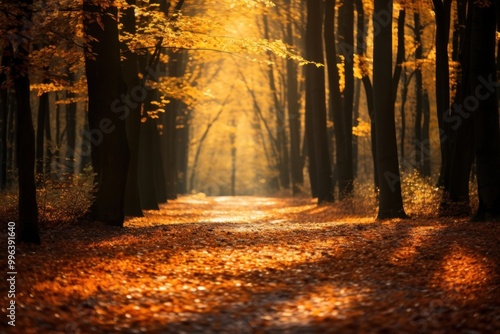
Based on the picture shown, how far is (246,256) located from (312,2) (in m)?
18.6

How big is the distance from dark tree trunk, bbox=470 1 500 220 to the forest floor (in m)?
1.00

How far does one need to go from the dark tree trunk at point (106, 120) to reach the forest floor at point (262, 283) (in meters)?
1.96

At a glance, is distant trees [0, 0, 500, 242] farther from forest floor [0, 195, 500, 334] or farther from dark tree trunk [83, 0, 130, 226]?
forest floor [0, 195, 500, 334]

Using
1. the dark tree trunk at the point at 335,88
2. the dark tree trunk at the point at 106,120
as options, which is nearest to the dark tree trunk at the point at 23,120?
the dark tree trunk at the point at 106,120

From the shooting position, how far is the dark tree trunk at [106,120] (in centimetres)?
1584

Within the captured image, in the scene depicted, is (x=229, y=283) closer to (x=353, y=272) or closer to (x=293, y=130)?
(x=353, y=272)

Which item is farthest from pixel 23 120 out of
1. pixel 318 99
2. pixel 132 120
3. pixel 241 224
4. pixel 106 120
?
pixel 318 99

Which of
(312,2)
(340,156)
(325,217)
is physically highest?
(312,2)

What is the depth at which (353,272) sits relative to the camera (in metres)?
9.64

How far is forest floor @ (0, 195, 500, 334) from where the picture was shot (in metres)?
6.67

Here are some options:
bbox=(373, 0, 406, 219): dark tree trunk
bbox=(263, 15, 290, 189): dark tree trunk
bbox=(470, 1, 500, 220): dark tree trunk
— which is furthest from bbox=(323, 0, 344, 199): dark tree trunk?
bbox=(263, 15, 290, 189): dark tree trunk

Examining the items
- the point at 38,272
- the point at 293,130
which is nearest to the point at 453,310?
the point at 38,272

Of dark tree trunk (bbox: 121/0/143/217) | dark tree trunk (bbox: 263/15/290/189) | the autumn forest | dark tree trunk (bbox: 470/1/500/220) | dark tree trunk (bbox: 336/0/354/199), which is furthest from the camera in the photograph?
dark tree trunk (bbox: 263/15/290/189)

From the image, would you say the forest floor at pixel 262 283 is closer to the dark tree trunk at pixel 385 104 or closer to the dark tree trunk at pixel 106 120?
the dark tree trunk at pixel 106 120
